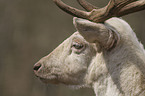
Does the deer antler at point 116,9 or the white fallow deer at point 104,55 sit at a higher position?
the deer antler at point 116,9

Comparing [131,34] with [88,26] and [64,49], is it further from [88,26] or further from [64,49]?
[64,49]

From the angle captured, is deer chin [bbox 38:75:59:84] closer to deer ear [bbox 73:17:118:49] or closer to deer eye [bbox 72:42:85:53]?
deer eye [bbox 72:42:85:53]

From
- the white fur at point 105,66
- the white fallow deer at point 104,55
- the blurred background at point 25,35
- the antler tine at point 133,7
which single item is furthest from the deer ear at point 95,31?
the blurred background at point 25,35

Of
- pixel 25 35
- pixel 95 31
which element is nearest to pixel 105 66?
pixel 95 31

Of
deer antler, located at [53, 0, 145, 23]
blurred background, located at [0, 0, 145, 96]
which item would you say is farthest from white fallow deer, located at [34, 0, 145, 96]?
blurred background, located at [0, 0, 145, 96]

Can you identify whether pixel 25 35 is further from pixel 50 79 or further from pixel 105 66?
pixel 105 66

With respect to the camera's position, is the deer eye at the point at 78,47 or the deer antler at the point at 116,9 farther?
the deer eye at the point at 78,47

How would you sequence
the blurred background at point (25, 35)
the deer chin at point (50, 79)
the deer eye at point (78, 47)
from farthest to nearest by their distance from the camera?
the blurred background at point (25, 35) < the deer chin at point (50, 79) < the deer eye at point (78, 47)

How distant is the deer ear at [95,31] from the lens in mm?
2373

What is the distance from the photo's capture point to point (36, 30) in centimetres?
801

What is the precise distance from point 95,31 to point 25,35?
5824mm

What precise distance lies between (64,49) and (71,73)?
0.89ft

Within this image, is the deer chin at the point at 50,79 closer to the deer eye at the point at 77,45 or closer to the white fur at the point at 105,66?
the white fur at the point at 105,66

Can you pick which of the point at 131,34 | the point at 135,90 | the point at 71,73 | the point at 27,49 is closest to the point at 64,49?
the point at 71,73
